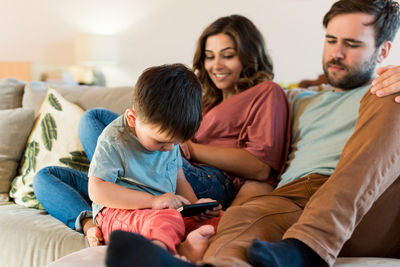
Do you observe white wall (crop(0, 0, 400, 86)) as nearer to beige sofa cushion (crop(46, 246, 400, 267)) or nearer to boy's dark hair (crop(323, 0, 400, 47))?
boy's dark hair (crop(323, 0, 400, 47))

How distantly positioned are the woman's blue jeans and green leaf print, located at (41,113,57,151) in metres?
0.23

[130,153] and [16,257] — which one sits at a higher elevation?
[130,153]

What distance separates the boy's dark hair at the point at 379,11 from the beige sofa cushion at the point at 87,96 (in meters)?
1.04

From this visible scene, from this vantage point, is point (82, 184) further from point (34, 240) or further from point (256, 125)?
point (256, 125)

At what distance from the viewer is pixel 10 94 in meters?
2.19

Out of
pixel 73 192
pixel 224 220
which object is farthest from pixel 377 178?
pixel 73 192

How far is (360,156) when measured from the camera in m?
1.12

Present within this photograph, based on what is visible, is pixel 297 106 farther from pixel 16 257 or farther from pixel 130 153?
pixel 16 257

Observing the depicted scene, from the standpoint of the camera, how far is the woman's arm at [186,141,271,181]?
5.30 feet

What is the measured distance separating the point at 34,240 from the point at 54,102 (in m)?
0.74

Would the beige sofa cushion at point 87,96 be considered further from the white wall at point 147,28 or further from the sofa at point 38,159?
the white wall at point 147,28

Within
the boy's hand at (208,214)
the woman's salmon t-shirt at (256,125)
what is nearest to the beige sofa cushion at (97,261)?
the boy's hand at (208,214)

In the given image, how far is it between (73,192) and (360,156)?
98 centimetres

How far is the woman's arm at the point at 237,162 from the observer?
5.30 ft
